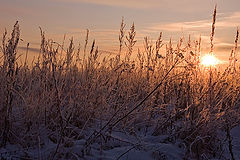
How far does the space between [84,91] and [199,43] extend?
1.77 metres

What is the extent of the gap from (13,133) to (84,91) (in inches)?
29.5

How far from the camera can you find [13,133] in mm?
2061

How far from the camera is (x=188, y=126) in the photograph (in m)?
2.42

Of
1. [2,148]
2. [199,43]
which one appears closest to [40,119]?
[2,148]

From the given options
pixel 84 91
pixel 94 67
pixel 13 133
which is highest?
pixel 94 67

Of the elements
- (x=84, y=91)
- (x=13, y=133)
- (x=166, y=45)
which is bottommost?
(x=13, y=133)

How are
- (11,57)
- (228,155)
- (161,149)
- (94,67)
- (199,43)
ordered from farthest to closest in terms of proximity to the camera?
(199,43)
(94,67)
(228,155)
(161,149)
(11,57)

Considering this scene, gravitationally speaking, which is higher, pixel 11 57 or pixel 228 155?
pixel 11 57

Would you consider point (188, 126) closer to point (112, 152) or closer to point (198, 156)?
point (198, 156)

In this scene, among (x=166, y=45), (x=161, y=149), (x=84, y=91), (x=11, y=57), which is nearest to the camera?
(x=11, y=57)

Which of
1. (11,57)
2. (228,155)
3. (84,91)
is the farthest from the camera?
(84,91)

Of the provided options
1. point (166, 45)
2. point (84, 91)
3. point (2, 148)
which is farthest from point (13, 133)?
point (166, 45)

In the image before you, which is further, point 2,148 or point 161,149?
point 161,149

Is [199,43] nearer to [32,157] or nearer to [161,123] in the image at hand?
[161,123]
